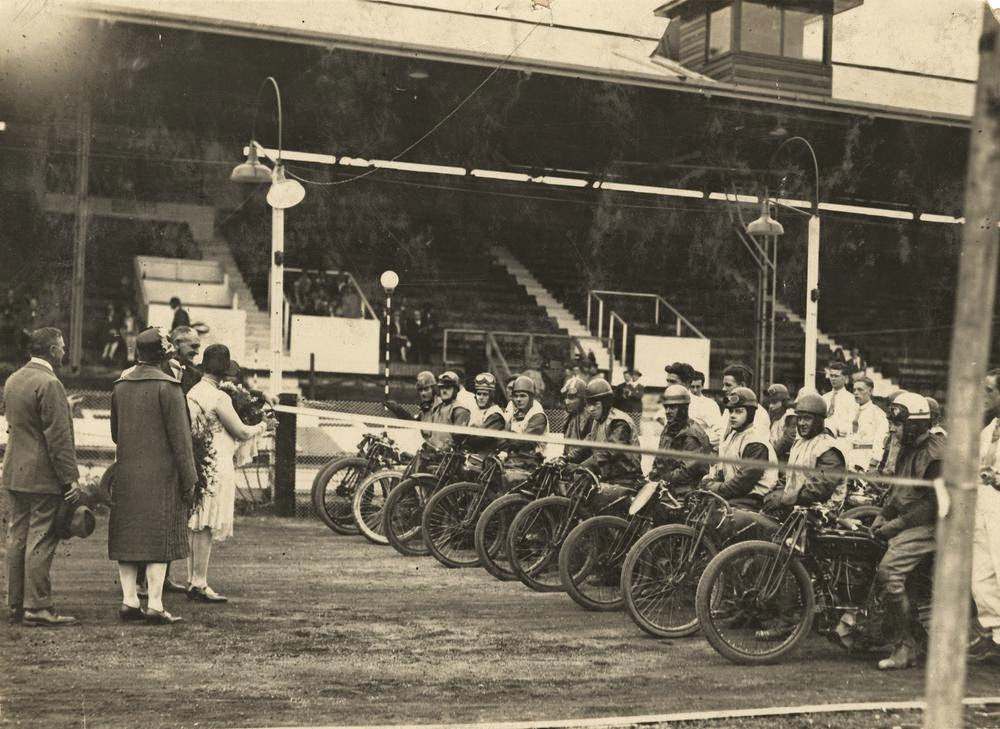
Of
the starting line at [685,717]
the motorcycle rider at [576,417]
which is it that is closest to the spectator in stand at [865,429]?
the motorcycle rider at [576,417]

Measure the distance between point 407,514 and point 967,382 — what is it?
737 cm

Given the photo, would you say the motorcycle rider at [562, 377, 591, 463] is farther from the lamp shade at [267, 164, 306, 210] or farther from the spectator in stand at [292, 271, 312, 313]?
the spectator in stand at [292, 271, 312, 313]

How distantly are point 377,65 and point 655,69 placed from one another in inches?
171

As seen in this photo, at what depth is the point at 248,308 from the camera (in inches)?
730

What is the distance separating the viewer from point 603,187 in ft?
74.5

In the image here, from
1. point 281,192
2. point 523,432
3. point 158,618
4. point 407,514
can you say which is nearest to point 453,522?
point 407,514

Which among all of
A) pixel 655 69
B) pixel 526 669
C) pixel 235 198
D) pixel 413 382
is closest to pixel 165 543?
pixel 526 669

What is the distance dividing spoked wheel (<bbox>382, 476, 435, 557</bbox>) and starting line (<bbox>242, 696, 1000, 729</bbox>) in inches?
185

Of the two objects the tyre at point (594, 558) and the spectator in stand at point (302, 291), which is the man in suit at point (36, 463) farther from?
the spectator in stand at point (302, 291)

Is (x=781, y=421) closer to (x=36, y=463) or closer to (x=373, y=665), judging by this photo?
(x=373, y=665)

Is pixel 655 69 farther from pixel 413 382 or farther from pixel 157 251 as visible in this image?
pixel 157 251

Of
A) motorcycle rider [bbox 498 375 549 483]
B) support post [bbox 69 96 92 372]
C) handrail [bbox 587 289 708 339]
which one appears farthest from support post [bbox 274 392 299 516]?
handrail [bbox 587 289 708 339]

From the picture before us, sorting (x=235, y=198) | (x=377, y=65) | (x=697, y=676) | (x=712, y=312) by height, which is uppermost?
(x=377, y=65)

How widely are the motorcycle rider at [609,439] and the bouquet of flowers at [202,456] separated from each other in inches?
99.9
